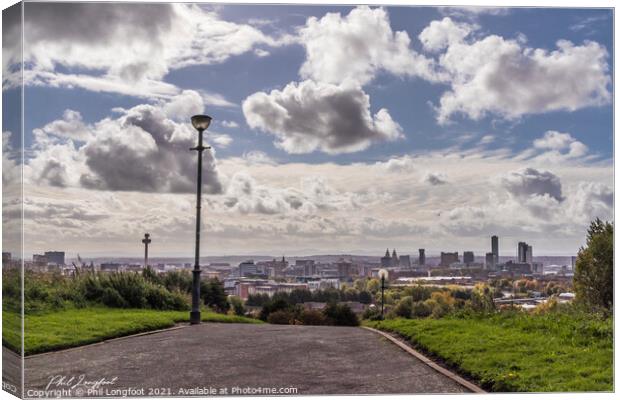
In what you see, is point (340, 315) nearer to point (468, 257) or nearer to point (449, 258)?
point (449, 258)

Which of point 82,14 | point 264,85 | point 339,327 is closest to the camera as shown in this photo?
point 82,14

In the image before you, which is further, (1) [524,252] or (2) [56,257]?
(1) [524,252]

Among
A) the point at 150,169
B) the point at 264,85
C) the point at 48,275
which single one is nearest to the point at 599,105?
the point at 264,85

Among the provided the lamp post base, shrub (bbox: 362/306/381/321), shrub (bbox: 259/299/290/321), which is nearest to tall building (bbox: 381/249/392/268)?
shrub (bbox: 362/306/381/321)

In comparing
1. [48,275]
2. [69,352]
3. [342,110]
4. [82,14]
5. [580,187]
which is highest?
[82,14]

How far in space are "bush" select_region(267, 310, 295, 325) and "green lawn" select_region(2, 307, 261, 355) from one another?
0.80 feet

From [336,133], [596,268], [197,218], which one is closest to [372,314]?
[336,133]

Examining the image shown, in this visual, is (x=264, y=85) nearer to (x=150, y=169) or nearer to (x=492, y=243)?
(x=150, y=169)

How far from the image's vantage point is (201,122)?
10.6m

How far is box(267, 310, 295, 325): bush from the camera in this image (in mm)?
11797

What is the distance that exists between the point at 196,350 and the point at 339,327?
2356mm

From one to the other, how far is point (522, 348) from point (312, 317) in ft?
10.1

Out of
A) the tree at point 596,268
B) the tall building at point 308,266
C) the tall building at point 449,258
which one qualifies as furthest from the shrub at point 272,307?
the tree at point 596,268

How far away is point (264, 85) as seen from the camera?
34.9 ft
